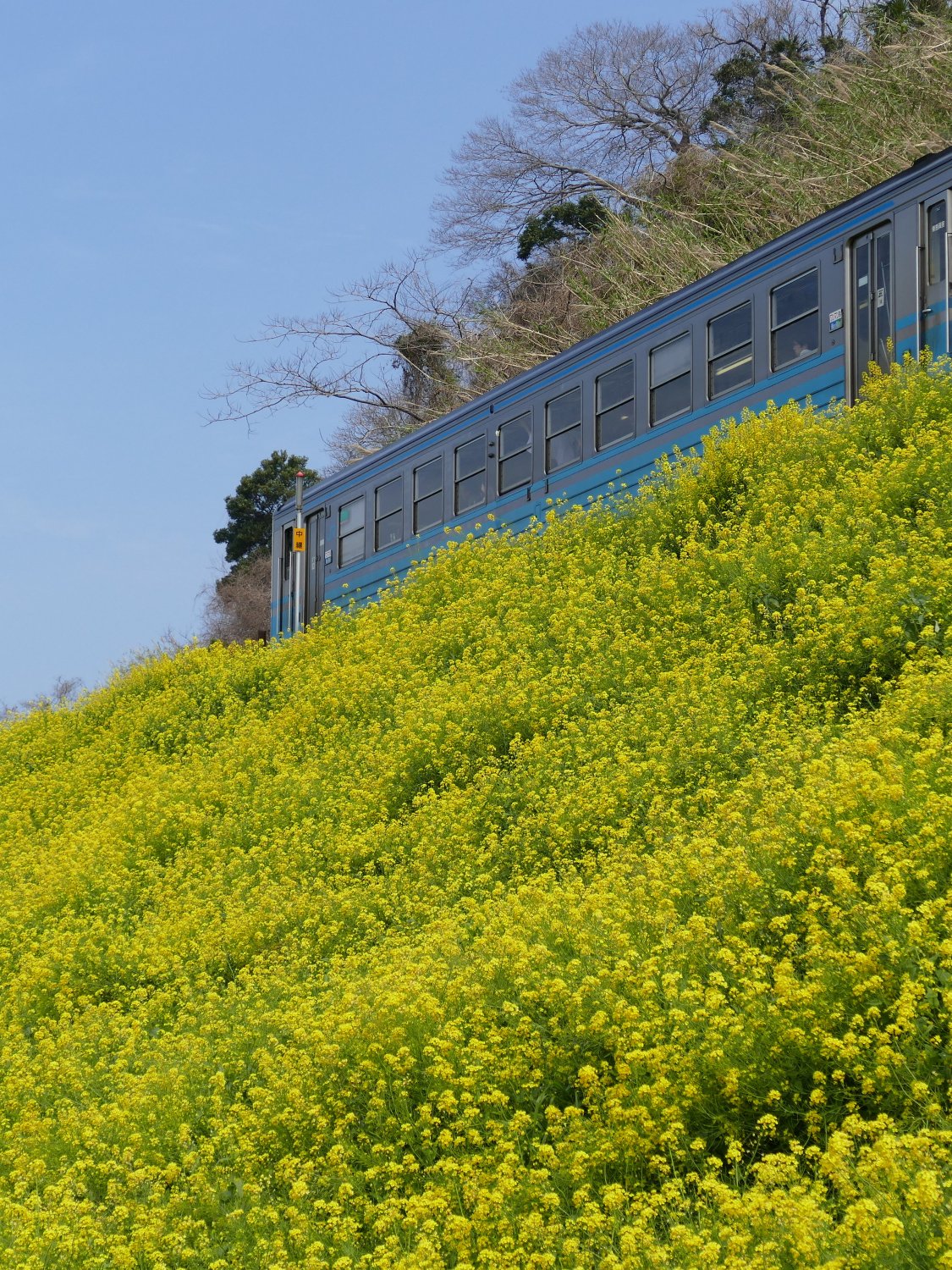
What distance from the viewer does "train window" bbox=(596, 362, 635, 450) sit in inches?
640

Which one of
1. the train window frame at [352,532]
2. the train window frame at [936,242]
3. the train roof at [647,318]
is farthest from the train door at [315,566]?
the train window frame at [936,242]

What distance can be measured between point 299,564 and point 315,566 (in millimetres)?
269

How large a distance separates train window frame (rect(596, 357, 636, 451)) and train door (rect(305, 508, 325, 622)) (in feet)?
22.3

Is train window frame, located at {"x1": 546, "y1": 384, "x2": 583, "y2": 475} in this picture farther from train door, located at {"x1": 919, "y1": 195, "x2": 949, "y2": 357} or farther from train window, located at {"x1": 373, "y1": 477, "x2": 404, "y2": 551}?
train door, located at {"x1": 919, "y1": 195, "x2": 949, "y2": 357}

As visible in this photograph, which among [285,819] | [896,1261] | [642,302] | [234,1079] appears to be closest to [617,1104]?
[896,1261]

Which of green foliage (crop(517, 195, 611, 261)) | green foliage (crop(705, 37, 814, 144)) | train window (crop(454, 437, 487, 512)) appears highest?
green foliage (crop(705, 37, 814, 144))

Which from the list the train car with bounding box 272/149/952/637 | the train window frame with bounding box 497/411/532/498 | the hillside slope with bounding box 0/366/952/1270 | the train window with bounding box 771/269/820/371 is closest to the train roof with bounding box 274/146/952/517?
the train car with bounding box 272/149/952/637

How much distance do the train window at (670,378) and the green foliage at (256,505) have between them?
34.3 meters

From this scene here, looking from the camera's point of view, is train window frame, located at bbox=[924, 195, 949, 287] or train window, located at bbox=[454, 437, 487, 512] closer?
train window frame, located at bbox=[924, 195, 949, 287]

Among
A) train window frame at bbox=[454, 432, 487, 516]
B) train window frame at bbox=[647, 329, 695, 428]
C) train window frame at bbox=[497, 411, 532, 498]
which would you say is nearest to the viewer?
train window frame at bbox=[647, 329, 695, 428]

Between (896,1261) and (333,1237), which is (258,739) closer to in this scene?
(333,1237)

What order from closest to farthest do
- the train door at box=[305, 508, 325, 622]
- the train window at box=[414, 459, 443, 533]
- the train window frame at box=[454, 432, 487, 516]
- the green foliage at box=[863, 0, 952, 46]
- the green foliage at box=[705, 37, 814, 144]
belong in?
the train window frame at box=[454, 432, 487, 516] < the train window at box=[414, 459, 443, 533] < the train door at box=[305, 508, 325, 622] < the green foliage at box=[863, 0, 952, 46] < the green foliage at box=[705, 37, 814, 144]

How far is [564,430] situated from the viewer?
17234mm

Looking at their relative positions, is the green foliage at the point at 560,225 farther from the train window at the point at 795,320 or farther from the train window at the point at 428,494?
the train window at the point at 795,320
